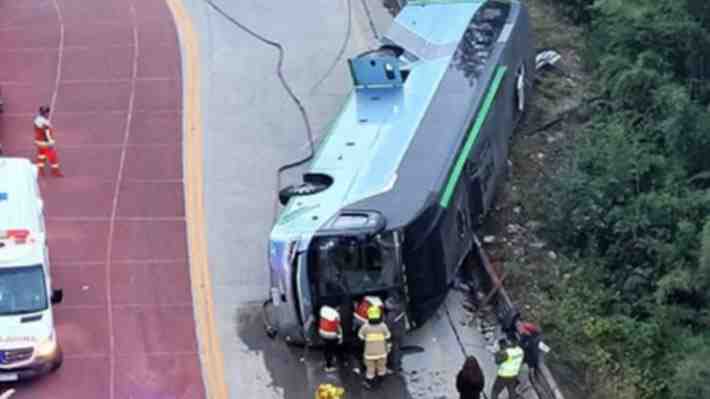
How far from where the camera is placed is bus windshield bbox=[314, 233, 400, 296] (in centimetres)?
2103

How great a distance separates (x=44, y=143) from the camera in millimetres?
25781

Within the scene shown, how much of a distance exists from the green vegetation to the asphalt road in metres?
1.95

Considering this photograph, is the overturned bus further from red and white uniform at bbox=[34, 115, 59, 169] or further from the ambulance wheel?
red and white uniform at bbox=[34, 115, 59, 169]

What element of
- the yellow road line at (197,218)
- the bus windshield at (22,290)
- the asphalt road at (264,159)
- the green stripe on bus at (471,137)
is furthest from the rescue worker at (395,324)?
the bus windshield at (22,290)

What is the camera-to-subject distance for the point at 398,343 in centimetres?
2152

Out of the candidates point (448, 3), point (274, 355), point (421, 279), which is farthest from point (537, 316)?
point (448, 3)

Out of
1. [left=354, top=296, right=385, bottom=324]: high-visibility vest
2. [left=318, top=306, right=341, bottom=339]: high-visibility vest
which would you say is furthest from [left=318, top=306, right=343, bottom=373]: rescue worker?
Result: [left=354, top=296, right=385, bottom=324]: high-visibility vest

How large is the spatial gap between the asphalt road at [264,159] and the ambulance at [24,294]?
8.84 feet

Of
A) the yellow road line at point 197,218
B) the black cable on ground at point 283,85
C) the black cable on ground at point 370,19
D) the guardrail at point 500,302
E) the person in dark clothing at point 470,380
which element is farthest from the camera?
the black cable on ground at point 370,19

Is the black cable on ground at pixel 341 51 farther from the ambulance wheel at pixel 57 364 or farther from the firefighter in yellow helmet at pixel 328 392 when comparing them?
the firefighter in yellow helmet at pixel 328 392

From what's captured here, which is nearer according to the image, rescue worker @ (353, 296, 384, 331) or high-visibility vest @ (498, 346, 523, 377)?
high-visibility vest @ (498, 346, 523, 377)

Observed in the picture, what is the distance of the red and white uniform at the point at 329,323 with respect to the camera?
2116 cm

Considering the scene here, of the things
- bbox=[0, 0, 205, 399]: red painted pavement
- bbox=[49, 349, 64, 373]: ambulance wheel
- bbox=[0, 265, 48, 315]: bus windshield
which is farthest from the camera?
bbox=[0, 0, 205, 399]: red painted pavement

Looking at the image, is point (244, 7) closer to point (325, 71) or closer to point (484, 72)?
point (325, 71)
